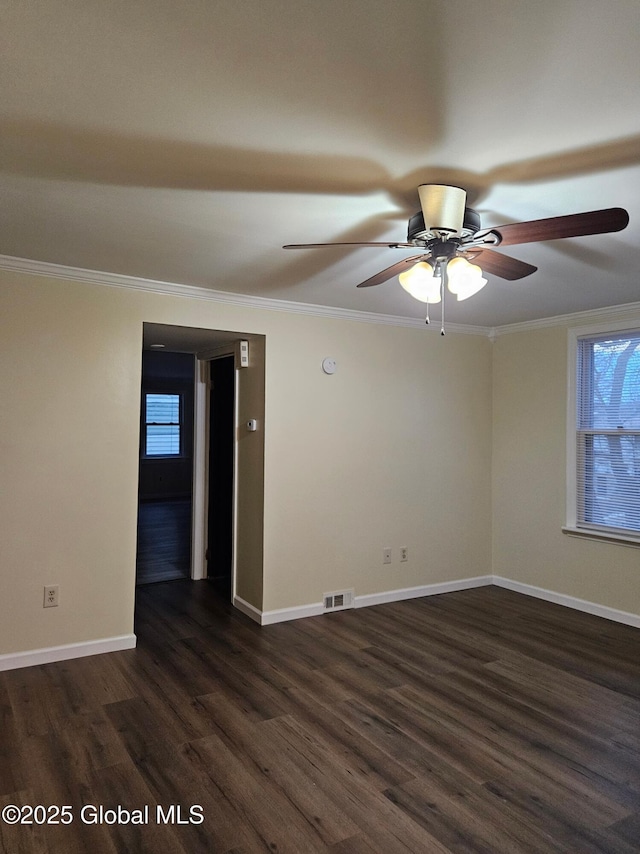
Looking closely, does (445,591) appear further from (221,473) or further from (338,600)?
(221,473)

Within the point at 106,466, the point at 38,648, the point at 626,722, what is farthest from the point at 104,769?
the point at 626,722

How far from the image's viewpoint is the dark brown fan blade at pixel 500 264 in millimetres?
2363

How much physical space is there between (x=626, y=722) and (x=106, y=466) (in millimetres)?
3195

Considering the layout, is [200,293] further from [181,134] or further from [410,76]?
[410,76]

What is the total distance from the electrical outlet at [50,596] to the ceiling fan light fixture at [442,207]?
2902 mm

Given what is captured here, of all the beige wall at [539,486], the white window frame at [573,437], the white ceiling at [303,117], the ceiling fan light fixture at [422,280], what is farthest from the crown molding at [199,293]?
the ceiling fan light fixture at [422,280]

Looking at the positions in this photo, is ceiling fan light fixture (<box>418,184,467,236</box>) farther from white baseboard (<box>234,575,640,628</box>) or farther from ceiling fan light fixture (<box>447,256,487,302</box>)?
white baseboard (<box>234,575,640,628</box>)

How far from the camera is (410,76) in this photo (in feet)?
4.98

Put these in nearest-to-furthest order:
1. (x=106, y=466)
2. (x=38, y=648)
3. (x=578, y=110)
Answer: (x=578, y=110), (x=38, y=648), (x=106, y=466)

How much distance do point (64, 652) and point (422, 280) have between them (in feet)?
9.73

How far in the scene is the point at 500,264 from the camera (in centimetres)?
245

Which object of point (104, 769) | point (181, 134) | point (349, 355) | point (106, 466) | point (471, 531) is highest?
point (181, 134)

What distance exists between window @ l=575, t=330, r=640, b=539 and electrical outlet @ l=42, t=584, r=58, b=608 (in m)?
3.87

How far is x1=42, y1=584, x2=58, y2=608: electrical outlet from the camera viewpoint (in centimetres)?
337
